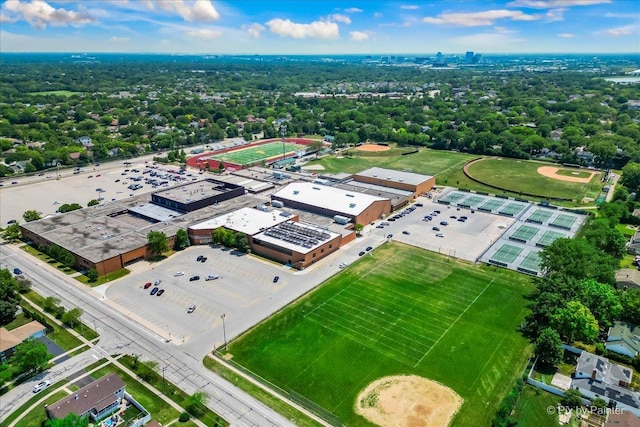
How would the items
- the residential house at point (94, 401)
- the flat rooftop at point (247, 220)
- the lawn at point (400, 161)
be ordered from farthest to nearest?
1. the lawn at point (400, 161)
2. the flat rooftop at point (247, 220)
3. the residential house at point (94, 401)

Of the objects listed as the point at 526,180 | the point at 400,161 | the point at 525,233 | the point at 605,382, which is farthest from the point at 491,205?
the point at 605,382

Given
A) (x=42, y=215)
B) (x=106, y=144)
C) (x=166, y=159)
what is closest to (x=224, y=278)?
(x=42, y=215)

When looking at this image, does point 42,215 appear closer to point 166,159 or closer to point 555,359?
point 166,159

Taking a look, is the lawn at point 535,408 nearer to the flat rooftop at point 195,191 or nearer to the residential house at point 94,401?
the residential house at point 94,401

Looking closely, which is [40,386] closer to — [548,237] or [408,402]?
[408,402]

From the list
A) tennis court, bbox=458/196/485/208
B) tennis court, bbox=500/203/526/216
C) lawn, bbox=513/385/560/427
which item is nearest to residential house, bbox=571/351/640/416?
lawn, bbox=513/385/560/427

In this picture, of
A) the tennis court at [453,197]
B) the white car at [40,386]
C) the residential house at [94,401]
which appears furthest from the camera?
the tennis court at [453,197]

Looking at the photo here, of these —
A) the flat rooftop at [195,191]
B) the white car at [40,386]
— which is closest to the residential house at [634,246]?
the flat rooftop at [195,191]
